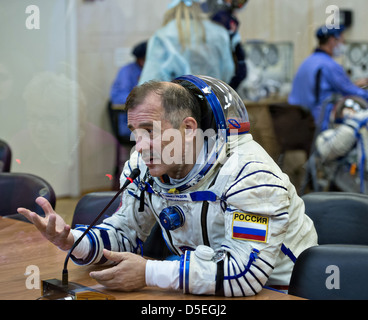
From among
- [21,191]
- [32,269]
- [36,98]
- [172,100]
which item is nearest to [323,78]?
[36,98]

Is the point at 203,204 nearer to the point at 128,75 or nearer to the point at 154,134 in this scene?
the point at 154,134

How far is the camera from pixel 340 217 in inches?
64.9

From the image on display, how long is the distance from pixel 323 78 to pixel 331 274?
7.37 ft

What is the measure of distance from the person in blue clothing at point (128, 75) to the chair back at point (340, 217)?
6.31ft

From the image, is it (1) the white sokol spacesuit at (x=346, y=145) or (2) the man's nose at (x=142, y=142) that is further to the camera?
(1) the white sokol spacesuit at (x=346, y=145)

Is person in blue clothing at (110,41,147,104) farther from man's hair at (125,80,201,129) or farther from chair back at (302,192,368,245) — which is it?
man's hair at (125,80,201,129)

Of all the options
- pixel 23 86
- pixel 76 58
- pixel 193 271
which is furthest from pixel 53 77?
pixel 193 271

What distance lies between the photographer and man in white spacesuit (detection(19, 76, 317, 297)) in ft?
3.82

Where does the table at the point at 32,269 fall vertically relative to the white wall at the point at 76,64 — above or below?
below

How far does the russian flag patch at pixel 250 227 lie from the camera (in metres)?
1.18

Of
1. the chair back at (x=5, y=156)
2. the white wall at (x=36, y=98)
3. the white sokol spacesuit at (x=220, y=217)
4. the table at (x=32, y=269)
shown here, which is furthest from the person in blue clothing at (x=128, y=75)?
the white sokol spacesuit at (x=220, y=217)

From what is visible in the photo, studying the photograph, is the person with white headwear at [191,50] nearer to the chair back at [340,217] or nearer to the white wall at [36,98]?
the white wall at [36,98]

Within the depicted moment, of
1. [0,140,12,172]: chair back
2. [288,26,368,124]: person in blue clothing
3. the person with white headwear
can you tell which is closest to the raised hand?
the person with white headwear
